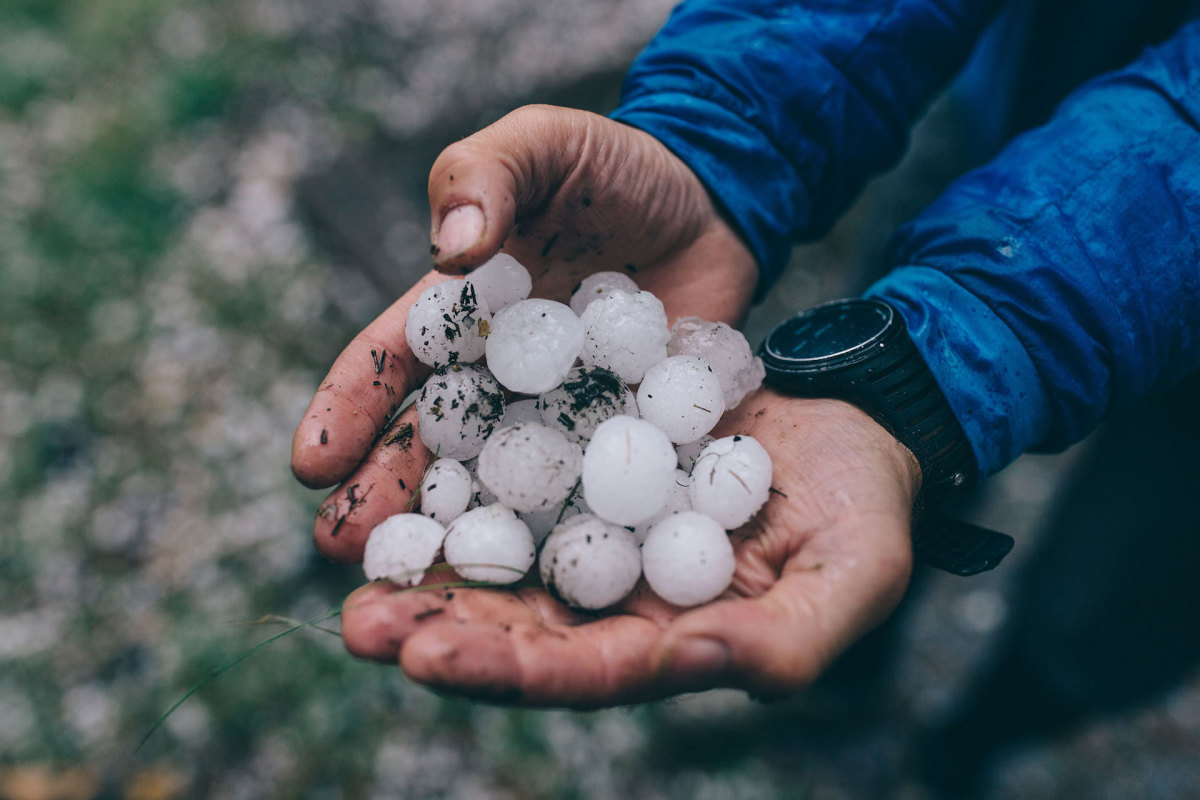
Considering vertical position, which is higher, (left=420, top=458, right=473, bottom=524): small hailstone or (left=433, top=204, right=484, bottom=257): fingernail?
(left=433, top=204, right=484, bottom=257): fingernail

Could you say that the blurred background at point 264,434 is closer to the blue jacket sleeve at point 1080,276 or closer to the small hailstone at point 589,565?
the small hailstone at point 589,565

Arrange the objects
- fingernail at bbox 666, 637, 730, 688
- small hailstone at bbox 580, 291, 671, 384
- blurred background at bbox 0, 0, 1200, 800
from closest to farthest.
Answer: fingernail at bbox 666, 637, 730, 688, small hailstone at bbox 580, 291, 671, 384, blurred background at bbox 0, 0, 1200, 800

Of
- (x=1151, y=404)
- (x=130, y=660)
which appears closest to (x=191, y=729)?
(x=130, y=660)

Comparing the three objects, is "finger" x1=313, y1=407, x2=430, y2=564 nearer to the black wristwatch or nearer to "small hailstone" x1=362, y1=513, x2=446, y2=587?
"small hailstone" x1=362, y1=513, x2=446, y2=587

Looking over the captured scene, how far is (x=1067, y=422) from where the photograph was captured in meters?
1.61

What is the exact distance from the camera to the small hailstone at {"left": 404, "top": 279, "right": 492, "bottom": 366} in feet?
5.20

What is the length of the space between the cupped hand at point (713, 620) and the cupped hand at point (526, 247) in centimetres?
29

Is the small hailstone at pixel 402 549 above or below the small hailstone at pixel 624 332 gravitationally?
below

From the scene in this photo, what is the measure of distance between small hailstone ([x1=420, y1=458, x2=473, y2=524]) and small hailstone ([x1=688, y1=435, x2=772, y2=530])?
0.49 m

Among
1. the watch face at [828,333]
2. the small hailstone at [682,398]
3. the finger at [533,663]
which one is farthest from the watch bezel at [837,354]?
the finger at [533,663]

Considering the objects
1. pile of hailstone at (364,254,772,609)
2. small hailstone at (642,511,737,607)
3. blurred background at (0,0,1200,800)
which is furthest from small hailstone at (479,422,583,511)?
blurred background at (0,0,1200,800)

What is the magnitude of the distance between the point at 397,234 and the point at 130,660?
1.87 metres

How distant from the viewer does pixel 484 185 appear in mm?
1338

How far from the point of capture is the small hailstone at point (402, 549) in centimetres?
142
